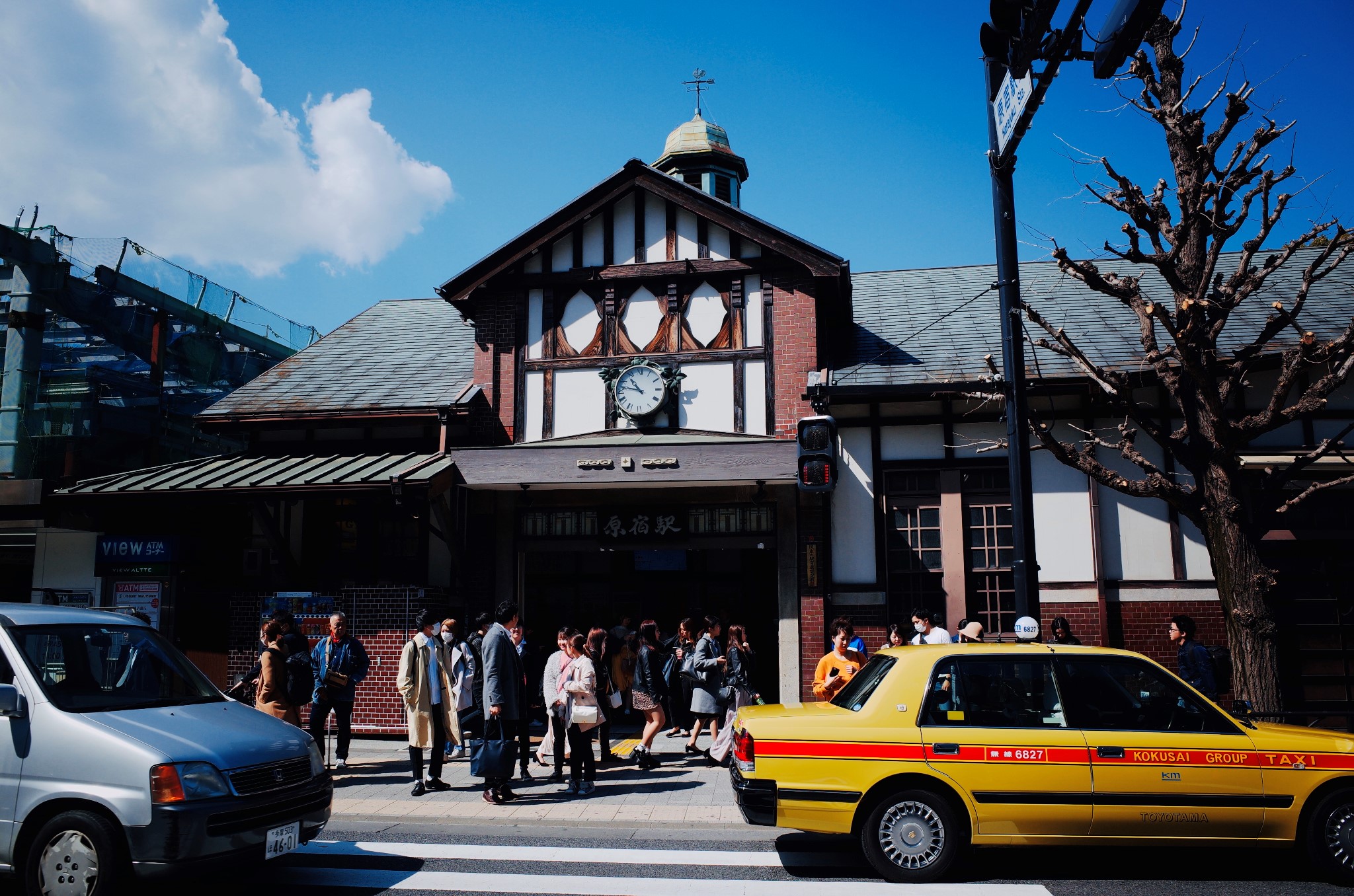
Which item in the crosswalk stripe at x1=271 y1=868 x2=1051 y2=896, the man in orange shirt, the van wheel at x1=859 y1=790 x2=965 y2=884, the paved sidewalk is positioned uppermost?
the man in orange shirt

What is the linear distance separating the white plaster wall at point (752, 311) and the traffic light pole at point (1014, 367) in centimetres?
606

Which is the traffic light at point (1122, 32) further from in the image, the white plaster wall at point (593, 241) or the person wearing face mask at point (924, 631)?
the white plaster wall at point (593, 241)

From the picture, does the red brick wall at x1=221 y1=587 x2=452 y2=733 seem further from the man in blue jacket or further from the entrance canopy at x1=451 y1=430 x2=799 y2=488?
the man in blue jacket

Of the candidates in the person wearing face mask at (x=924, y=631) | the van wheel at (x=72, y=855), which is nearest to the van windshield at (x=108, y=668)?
the van wheel at (x=72, y=855)

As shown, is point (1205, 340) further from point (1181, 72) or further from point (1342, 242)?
point (1181, 72)

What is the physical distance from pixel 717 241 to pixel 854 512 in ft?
15.4

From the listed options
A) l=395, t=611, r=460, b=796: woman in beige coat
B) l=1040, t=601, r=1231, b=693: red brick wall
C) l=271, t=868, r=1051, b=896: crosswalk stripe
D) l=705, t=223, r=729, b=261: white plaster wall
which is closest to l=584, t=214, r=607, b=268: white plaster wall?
l=705, t=223, r=729, b=261: white plaster wall

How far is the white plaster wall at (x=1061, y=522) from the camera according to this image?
42.9 feet

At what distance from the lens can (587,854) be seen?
730cm

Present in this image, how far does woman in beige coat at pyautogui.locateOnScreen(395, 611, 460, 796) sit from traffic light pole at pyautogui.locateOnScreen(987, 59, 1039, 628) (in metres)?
5.92

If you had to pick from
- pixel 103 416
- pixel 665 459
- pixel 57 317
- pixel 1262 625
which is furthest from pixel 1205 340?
pixel 57 317

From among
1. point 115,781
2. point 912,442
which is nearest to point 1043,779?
point 115,781

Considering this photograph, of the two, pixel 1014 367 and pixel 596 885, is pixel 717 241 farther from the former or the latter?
pixel 596 885

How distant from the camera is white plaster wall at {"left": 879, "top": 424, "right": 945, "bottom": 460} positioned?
13.7m
